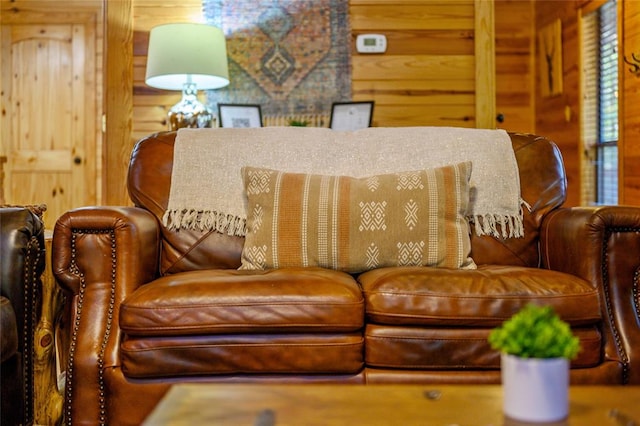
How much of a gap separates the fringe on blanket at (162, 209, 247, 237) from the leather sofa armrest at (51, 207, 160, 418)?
0.33 metres

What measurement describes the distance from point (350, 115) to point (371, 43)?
1.66 ft

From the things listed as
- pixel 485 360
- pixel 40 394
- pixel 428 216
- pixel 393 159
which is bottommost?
pixel 40 394

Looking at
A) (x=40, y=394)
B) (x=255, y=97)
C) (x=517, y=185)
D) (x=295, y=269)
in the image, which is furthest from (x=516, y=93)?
(x=40, y=394)

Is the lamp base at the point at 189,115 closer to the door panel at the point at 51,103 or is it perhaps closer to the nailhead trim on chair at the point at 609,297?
the door panel at the point at 51,103

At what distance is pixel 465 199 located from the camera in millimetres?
2145

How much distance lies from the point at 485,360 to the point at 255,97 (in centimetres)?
281

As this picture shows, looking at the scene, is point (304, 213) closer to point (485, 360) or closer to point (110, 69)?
point (485, 360)

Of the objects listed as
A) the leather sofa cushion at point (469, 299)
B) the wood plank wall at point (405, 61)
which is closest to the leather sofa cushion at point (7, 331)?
the leather sofa cushion at point (469, 299)

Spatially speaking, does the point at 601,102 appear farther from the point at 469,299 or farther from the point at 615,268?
the point at 469,299

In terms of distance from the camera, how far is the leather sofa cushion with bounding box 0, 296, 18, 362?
5.13ft

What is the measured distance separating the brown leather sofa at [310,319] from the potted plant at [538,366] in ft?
2.48

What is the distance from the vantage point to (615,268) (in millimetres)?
1827

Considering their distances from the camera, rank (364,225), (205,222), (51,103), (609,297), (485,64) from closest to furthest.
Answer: (609,297) → (364,225) → (205,222) → (485,64) → (51,103)

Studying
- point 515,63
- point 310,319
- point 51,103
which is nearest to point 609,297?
point 310,319
